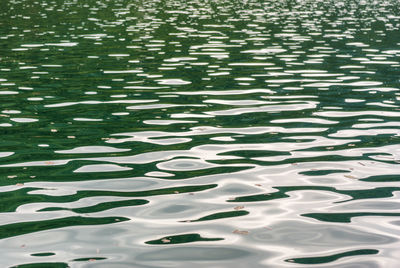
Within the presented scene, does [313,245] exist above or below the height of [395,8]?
above

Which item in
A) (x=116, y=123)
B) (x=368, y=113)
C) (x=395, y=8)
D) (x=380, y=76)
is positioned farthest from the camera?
(x=395, y=8)

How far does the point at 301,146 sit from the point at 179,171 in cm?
309

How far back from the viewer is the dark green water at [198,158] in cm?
742

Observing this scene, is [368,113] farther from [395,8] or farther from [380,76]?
[395,8]

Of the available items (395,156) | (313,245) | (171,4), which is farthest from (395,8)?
(313,245)

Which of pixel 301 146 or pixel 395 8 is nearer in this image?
pixel 301 146

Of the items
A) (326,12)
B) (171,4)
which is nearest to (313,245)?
(326,12)

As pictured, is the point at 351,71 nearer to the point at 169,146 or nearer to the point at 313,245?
the point at 169,146

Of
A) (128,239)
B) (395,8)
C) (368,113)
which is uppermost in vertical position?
(128,239)

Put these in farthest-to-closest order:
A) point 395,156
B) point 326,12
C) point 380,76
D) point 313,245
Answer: point 326,12 → point 380,76 → point 395,156 → point 313,245

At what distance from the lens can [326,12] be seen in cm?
4884

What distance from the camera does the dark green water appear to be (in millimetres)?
7418

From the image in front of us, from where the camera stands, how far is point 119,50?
26.1 meters

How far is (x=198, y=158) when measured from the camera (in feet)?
36.4
